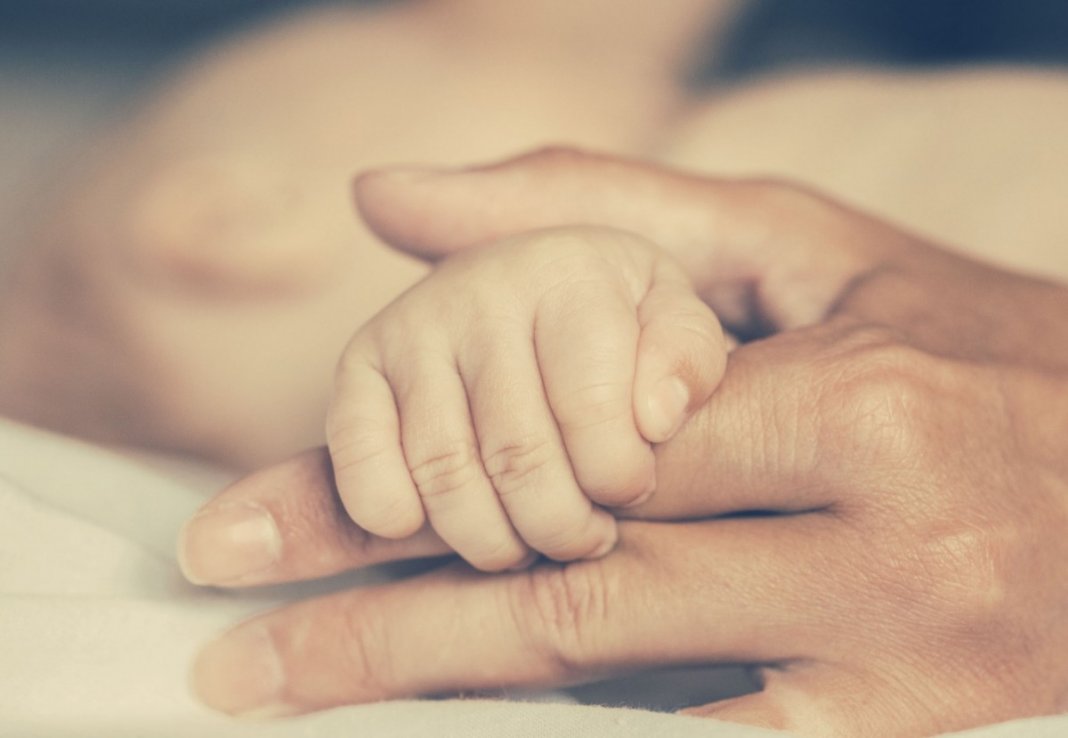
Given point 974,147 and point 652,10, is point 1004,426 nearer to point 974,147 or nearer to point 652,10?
point 974,147

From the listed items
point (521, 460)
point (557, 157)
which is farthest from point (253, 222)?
point (521, 460)

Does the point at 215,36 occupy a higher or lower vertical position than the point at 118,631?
higher

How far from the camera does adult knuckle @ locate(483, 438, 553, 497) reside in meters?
0.58

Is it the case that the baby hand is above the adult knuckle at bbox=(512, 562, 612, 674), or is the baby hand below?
above

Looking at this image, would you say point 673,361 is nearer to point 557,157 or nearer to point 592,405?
point 592,405

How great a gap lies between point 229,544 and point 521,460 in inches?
8.3

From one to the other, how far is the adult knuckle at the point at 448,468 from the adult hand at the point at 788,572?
94mm

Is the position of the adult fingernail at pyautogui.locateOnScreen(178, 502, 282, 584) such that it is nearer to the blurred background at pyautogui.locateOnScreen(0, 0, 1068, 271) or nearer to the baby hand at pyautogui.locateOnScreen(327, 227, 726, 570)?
the baby hand at pyautogui.locateOnScreen(327, 227, 726, 570)

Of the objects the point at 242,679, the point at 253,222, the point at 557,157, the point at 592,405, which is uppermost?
the point at 253,222

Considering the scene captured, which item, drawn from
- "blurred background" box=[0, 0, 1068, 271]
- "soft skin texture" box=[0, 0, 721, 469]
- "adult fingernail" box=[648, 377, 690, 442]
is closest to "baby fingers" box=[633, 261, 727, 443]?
"adult fingernail" box=[648, 377, 690, 442]

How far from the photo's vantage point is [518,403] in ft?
1.94

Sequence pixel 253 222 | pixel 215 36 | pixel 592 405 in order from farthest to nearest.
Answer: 1. pixel 215 36
2. pixel 253 222
3. pixel 592 405

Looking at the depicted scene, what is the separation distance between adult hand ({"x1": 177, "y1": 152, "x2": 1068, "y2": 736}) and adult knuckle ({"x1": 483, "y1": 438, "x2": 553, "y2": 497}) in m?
0.10

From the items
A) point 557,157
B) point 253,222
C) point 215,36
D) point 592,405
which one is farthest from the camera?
point 215,36
